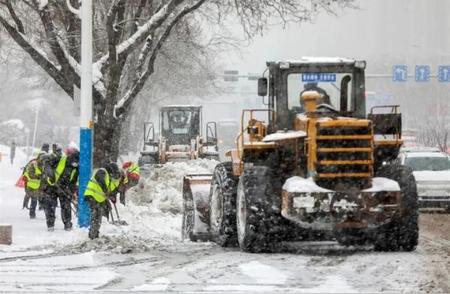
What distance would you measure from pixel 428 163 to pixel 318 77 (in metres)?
11.5

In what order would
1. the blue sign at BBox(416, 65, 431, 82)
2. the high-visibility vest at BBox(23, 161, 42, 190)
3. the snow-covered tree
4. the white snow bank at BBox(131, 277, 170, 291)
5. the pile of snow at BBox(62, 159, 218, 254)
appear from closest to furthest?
the white snow bank at BBox(131, 277, 170, 291)
the pile of snow at BBox(62, 159, 218, 254)
the high-visibility vest at BBox(23, 161, 42, 190)
the snow-covered tree
the blue sign at BBox(416, 65, 431, 82)

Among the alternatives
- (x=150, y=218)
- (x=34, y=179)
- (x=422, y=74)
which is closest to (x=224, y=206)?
(x=150, y=218)

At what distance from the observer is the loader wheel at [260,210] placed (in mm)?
13570

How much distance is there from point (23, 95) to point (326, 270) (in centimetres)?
9158

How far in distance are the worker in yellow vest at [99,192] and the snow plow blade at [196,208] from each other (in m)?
1.32

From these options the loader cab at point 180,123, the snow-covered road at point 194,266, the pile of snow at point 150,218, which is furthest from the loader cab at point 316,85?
the loader cab at point 180,123

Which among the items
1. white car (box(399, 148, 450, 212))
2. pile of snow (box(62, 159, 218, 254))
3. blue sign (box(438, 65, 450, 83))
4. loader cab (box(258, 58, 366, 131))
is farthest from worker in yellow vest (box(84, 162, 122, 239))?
blue sign (box(438, 65, 450, 83))

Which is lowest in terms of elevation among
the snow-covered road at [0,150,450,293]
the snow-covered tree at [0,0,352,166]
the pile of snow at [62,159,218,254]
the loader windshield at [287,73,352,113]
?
the snow-covered road at [0,150,450,293]

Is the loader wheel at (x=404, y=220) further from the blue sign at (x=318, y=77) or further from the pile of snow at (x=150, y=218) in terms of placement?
the pile of snow at (x=150, y=218)

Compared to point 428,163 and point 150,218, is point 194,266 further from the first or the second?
point 428,163

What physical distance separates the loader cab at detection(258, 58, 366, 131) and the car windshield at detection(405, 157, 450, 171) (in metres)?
10.8

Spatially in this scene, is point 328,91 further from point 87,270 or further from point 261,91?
point 87,270

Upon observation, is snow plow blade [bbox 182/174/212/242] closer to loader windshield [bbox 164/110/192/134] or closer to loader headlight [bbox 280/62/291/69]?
loader headlight [bbox 280/62/291/69]

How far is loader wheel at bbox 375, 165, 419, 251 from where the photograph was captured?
13734mm
